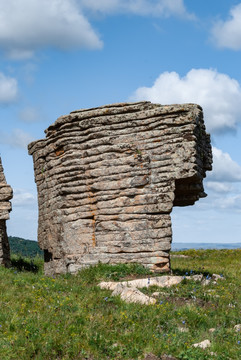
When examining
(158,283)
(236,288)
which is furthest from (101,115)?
(236,288)

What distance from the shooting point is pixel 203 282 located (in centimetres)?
1295

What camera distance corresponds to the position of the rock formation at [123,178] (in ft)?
46.0

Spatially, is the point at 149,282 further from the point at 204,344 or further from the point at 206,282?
the point at 204,344

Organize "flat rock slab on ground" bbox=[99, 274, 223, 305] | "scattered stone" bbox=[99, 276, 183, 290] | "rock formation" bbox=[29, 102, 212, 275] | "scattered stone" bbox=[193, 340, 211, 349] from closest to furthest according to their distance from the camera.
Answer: "scattered stone" bbox=[193, 340, 211, 349] → "flat rock slab on ground" bbox=[99, 274, 223, 305] → "scattered stone" bbox=[99, 276, 183, 290] → "rock formation" bbox=[29, 102, 212, 275]

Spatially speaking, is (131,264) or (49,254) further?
(49,254)

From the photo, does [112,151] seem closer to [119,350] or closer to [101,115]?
[101,115]

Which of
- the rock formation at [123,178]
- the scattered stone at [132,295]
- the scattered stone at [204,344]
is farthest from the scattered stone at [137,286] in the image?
the scattered stone at [204,344]

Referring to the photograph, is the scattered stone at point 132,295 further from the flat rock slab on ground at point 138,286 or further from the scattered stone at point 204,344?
the scattered stone at point 204,344

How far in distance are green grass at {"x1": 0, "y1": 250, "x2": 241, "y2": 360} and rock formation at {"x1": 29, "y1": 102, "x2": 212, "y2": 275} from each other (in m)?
1.87

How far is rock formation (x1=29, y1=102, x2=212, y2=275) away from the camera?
552 inches

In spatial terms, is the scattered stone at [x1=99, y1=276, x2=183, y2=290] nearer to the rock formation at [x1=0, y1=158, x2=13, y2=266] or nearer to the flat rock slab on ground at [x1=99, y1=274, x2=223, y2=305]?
the flat rock slab on ground at [x1=99, y1=274, x2=223, y2=305]

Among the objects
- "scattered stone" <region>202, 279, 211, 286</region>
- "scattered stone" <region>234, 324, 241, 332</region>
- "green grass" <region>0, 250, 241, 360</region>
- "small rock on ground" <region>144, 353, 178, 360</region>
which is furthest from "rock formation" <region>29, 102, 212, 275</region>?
"small rock on ground" <region>144, 353, 178, 360</region>

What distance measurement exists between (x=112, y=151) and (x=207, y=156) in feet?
11.8

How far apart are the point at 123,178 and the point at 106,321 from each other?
6.09m
